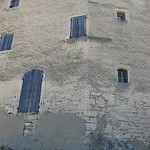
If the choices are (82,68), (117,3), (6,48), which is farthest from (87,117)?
(117,3)

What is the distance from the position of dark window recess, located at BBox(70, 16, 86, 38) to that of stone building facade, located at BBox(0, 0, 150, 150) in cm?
13

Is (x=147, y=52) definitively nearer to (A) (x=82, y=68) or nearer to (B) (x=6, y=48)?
(A) (x=82, y=68)

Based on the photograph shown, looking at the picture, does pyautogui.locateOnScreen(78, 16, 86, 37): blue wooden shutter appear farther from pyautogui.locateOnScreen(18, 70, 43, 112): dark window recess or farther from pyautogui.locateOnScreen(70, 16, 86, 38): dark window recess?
pyautogui.locateOnScreen(18, 70, 43, 112): dark window recess

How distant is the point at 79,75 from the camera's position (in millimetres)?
10680

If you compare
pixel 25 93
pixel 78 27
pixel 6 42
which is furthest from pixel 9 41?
pixel 78 27

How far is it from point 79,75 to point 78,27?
109 inches

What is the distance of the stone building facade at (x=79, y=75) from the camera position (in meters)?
9.79

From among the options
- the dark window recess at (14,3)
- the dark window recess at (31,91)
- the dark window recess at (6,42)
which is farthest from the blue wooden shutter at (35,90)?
the dark window recess at (14,3)

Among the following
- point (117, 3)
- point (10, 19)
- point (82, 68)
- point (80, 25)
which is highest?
point (117, 3)

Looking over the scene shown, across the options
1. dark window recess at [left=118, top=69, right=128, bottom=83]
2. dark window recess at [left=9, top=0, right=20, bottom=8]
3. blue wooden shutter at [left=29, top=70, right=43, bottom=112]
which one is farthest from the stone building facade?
dark window recess at [left=9, top=0, right=20, bottom=8]

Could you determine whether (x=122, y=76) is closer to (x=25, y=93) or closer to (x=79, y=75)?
(x=79, y=75)

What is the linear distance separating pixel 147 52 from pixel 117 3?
131 inches

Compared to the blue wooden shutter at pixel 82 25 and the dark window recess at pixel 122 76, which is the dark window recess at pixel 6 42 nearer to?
the blue wooden shutter at pixel 82 25

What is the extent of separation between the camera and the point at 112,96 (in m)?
10.4
